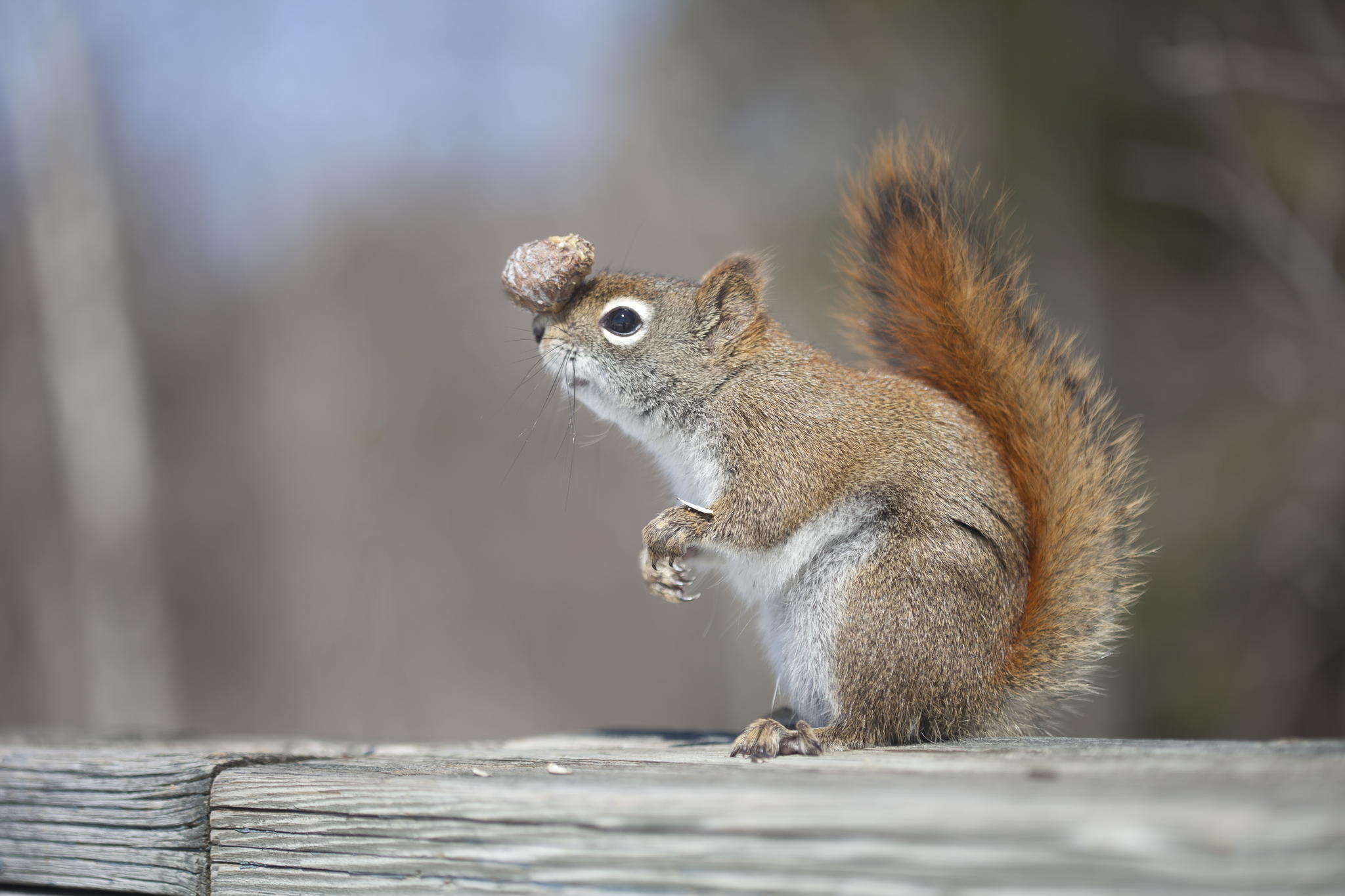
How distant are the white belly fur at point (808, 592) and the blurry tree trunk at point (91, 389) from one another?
523 centimetres

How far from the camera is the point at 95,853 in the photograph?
4.92ft

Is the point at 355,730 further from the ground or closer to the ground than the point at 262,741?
closer to the ground

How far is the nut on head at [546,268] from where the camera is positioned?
77.7 inches

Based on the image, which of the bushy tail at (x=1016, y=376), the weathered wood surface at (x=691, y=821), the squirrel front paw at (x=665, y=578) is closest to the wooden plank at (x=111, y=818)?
the weathered wood surface at (x=691, y=821)

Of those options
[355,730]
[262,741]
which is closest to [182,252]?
[355,730]

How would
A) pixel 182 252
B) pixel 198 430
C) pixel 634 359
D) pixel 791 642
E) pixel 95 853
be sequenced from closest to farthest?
pixel 95 853, pixel 791 642, pixel 634 359, pixel 182 252, pixel 198 430

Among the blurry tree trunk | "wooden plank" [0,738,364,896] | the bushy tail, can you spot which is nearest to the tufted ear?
the bushy tail

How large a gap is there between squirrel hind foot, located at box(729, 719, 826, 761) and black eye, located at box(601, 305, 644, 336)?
0.90 metres

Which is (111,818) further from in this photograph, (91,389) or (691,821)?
(91,389)

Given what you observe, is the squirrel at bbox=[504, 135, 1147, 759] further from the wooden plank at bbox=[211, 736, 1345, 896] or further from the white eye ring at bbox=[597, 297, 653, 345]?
the wooden plank at bbox=[211, 736, 1345, 896]

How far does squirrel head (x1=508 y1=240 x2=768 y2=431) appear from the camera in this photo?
82.1 inches

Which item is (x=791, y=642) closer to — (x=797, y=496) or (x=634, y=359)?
(x=797, y=496)

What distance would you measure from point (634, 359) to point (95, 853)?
1256 mm

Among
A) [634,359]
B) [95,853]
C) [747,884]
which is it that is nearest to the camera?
[747,884]
